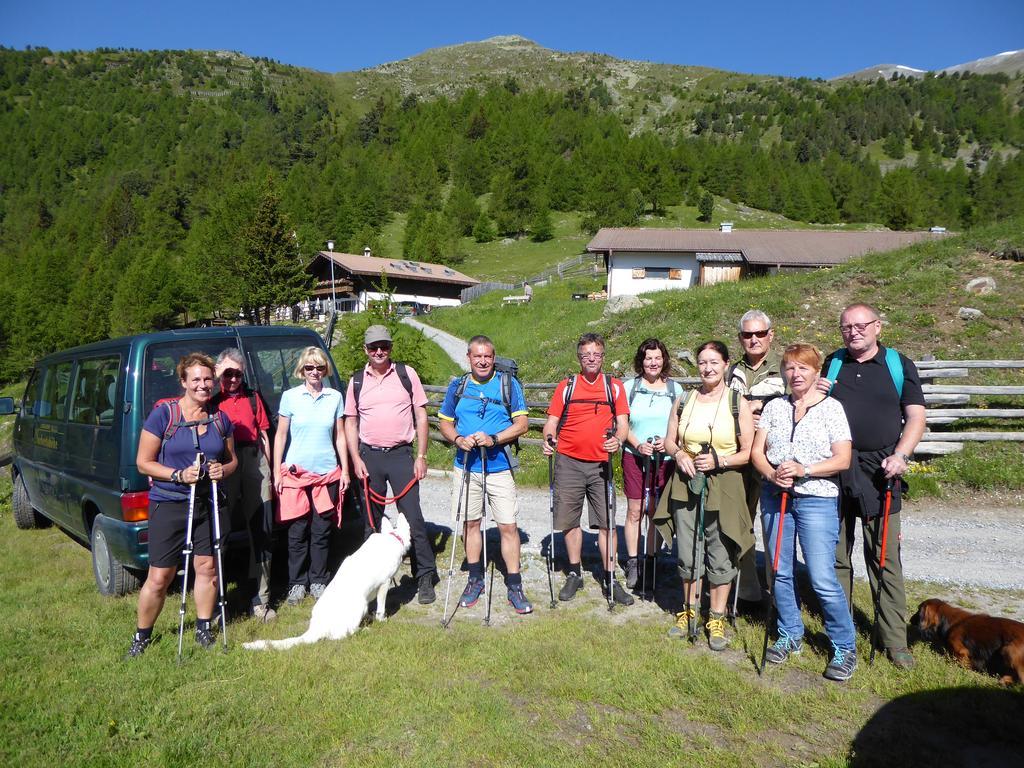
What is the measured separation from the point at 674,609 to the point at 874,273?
16056 mm

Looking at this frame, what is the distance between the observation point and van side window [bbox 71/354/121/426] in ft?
15.9

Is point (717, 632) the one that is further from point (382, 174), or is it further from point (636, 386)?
point (382, 174)

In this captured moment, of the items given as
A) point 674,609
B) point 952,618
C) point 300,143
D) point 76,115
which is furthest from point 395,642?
point 76,115

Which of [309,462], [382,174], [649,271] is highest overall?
[382,174]

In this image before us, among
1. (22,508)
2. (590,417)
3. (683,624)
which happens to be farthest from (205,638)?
(22,508)

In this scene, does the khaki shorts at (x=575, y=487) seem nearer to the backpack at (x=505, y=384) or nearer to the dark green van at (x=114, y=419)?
the backpack at (x=505, y=384)

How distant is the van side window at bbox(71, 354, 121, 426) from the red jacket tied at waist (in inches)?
58.1

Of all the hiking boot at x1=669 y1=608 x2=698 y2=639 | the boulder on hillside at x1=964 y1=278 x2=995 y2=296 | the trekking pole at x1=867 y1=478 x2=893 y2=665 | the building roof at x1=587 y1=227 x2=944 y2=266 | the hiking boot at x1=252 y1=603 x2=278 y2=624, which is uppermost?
the building roof at x1=587 y1=227 x2=944 y2=266

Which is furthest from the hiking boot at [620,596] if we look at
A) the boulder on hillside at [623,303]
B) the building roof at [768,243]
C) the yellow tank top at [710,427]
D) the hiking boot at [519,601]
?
the building roof at [768,243]

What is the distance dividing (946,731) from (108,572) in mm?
5835

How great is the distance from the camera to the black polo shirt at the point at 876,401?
3.60 metres

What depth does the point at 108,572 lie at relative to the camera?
491 centimetres

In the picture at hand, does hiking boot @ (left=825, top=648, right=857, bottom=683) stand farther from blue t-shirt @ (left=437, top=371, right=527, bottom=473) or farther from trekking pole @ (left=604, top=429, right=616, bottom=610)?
blue t-shirt @ (left=437, top=371, right=527, bottom=473)

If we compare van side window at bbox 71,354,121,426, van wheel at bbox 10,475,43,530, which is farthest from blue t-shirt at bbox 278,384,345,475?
van wheel at bbox 10,475,43,530
